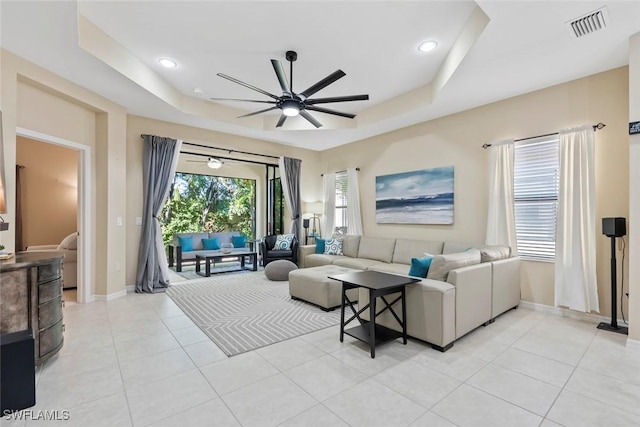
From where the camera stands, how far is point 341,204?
705 cm

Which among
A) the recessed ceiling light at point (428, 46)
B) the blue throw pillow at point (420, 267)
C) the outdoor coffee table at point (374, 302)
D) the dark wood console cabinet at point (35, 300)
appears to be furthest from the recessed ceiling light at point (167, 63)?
the blue throw pillow at point (420, 267)

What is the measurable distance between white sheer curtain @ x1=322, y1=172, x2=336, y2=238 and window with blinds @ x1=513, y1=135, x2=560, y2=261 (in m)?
3.88

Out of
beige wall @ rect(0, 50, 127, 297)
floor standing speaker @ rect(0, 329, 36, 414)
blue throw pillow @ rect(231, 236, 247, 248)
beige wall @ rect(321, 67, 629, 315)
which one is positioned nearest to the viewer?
floor standing speaker @ rect(0, 329, 36, 414)

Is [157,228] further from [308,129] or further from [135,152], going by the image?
[308,129]

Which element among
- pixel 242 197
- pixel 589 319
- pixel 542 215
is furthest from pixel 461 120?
pixel 242 197

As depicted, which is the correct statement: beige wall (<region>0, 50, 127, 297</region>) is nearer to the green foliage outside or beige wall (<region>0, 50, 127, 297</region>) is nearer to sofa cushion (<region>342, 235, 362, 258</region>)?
the green foliage outside

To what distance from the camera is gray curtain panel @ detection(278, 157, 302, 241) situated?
274 inches

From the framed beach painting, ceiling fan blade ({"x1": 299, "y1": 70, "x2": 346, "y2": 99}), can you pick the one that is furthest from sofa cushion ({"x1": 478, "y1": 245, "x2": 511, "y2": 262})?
ceiling fan blade ({"x1": 299, "y1": 70, "x2": 346, "y2": 99})

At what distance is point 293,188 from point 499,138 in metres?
4.37

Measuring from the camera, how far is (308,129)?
19.0 feet

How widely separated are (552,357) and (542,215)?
2012 millimetres

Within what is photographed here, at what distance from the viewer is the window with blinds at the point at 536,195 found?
3826mm

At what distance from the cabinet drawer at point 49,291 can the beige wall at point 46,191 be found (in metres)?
4.73

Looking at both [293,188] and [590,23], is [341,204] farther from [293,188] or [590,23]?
[590,23]
